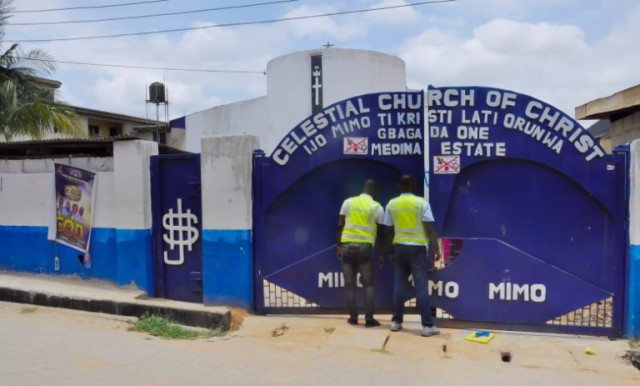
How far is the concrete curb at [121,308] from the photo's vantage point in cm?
644

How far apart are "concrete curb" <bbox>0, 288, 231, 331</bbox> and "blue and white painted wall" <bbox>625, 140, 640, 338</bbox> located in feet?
13.9

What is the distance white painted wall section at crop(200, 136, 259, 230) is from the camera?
22.0 ft

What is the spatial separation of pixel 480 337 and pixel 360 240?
1578 millimetres

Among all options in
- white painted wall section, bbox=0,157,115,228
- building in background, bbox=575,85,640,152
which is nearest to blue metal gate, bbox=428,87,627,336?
building in background, bbox=575,85,640,152

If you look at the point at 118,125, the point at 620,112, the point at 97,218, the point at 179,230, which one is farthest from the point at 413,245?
the point at 118,125

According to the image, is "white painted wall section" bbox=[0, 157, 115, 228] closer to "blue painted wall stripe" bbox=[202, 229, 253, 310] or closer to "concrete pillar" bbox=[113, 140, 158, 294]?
"concrete pillar" bbox=[113, 140, 158, 294]

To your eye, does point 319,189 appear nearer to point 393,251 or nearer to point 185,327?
point 393,251

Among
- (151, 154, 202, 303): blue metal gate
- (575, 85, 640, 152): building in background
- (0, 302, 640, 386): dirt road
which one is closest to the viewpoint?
(0, 302, 640, 386): dirt road

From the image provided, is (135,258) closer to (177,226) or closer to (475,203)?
(177,226)

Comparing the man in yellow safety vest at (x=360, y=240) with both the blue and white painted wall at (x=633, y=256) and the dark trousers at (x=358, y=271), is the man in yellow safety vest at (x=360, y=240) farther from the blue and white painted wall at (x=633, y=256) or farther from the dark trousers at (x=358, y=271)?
the blue and white painted wall at (x=633, y=256)

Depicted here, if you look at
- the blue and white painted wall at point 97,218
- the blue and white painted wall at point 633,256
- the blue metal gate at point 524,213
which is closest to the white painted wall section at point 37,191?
the blue and white painted wall at point 97,218

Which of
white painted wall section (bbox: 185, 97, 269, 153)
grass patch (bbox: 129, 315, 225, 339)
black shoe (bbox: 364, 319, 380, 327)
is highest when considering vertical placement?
white painted wall section (bbox: 185, 97, 269, 153)

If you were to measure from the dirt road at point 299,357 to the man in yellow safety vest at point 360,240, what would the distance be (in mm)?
357

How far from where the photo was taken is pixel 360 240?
6098mm
